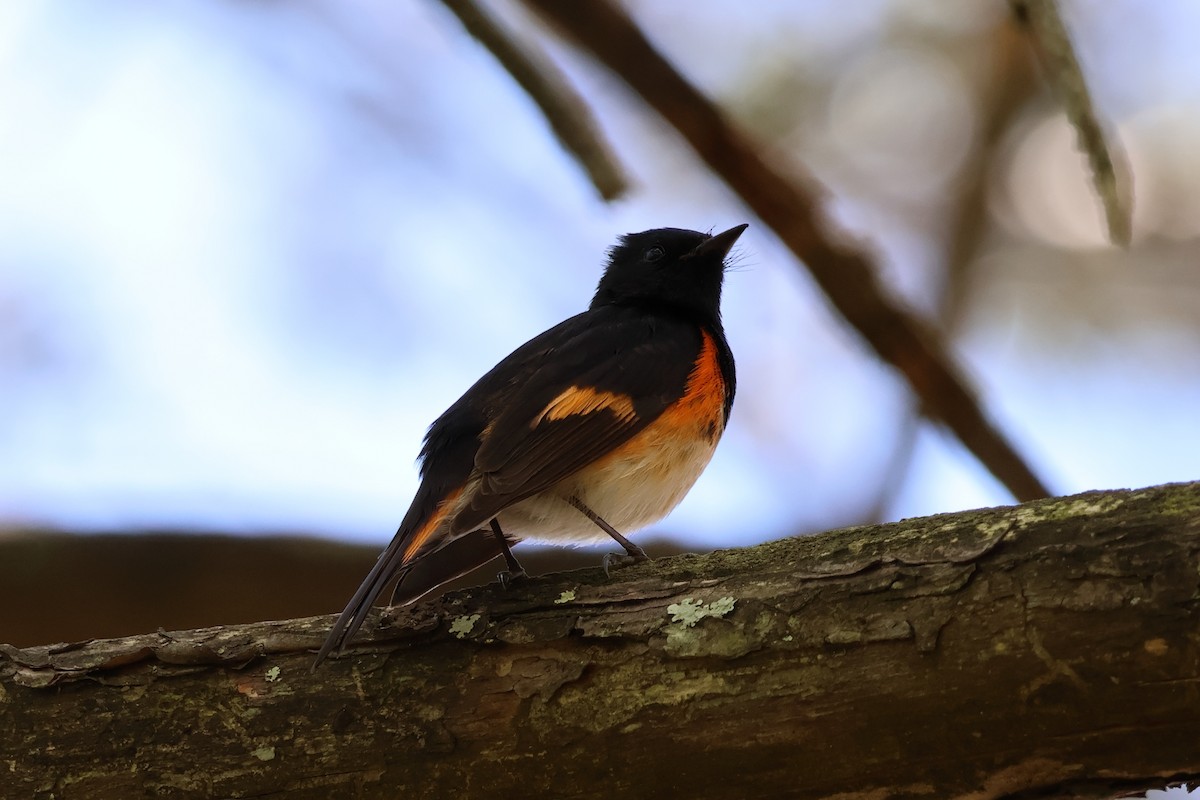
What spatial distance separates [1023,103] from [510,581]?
456 cm

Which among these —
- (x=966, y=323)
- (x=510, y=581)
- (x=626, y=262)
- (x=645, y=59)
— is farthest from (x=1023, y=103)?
(x=510, y=581)

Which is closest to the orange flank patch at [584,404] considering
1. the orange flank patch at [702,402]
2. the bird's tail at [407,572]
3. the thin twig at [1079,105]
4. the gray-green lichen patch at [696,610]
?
the orange flank patch at [702,402]

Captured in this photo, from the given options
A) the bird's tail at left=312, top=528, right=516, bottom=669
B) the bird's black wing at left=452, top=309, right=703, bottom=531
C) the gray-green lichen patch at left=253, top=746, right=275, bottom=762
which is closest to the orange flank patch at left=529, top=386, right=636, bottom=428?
the bird's black wing at left=452, top=309, right=703, bottom=531

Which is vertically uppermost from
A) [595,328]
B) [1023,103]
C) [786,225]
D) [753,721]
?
[1023,103]

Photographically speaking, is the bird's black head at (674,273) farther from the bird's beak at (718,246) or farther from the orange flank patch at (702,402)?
the orange flank patch at (702,402)

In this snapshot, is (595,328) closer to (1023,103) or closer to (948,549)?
(948,549)

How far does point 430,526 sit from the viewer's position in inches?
105

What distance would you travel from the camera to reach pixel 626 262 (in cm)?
412

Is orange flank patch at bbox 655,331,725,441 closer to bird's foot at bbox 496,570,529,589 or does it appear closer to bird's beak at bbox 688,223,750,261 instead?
bird's beak at bbox 688,223,750,261

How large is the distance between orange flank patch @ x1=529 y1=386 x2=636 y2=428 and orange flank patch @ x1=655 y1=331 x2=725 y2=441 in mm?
112

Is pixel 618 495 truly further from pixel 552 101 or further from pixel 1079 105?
pixel 1079 105

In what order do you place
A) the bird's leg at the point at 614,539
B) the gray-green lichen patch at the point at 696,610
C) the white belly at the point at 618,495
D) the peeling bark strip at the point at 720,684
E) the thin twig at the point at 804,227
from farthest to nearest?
the thin twig at the point at 804,227
the white belly at the point at 618,495
the bird's leg at the point at 614,539
the gray-green lichen patch at the point at 696,610
the peeling bark strip at the point at 720,684

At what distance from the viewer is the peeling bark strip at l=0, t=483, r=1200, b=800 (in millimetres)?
1798

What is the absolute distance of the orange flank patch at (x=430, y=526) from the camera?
258 centimetres
